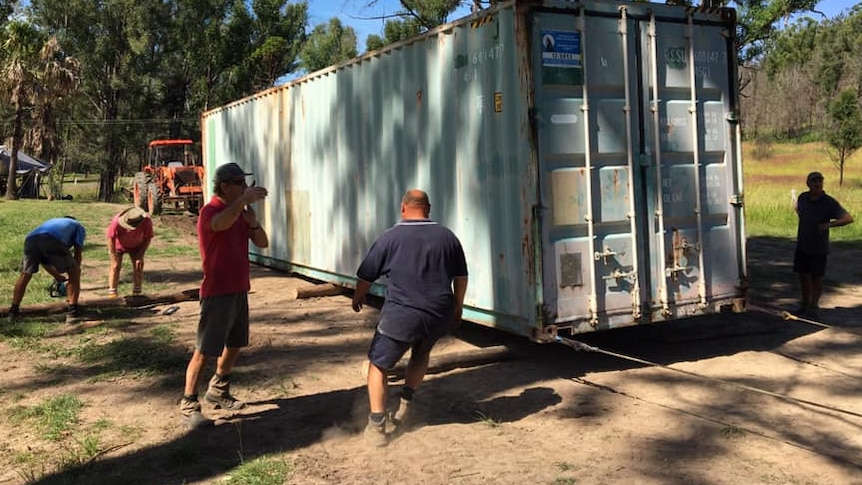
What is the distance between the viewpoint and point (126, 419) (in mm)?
4949

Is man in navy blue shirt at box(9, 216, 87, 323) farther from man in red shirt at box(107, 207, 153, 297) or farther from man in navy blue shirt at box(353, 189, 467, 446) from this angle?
man in navy blue shirt at box(353, 189, 467, 446)

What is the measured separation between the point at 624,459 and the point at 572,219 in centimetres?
216

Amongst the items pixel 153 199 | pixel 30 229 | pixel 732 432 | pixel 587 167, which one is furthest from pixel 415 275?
pixel 153 199

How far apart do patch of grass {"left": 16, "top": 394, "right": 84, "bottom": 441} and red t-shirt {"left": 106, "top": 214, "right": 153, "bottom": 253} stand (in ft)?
12.1

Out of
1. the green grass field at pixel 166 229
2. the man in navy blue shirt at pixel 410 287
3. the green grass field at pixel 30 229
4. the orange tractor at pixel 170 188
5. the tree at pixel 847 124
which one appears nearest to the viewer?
the man in navy blue shirt at pixel 410 287

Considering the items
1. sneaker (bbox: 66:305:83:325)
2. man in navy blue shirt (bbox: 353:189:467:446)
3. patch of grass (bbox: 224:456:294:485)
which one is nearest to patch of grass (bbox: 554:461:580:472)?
man in navy blue shirt (bbox: 353:189:467:446)

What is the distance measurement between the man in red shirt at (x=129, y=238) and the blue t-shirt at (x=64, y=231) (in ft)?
2.85

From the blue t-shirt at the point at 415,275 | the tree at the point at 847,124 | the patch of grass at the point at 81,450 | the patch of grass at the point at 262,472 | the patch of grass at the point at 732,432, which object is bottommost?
the patch of grass at the point at 732,432

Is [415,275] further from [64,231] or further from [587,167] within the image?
[64,231]

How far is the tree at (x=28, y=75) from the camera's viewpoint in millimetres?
29453

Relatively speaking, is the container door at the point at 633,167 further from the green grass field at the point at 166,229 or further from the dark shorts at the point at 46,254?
the green grass field at the point at 166,229

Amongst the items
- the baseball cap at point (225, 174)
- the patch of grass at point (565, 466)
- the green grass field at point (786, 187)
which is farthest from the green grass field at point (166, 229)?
the patch of grass at point (565, 466)

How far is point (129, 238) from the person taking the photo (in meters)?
8.77

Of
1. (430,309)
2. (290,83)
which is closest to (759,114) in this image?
(290,83)
